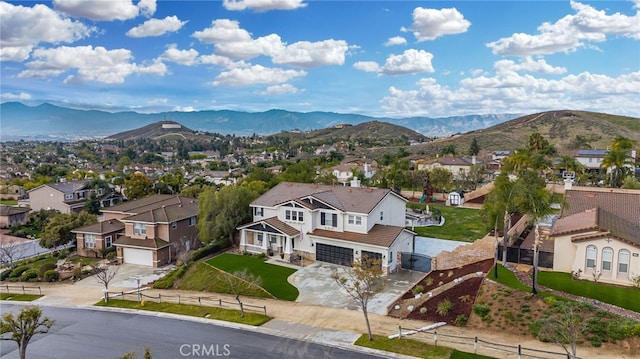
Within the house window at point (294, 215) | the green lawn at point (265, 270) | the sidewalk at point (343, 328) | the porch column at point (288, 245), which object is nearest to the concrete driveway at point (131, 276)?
the sidewalk at point (343, 328)

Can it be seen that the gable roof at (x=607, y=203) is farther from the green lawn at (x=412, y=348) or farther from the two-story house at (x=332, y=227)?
the green lawn at (x=412, y=348)

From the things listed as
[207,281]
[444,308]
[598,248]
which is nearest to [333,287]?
[444,308]

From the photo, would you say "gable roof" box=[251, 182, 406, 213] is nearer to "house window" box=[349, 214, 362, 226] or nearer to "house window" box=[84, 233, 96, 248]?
"house window" box=[349, 214, 362, 226]

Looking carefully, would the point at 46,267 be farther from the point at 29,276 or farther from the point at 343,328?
the point at 343,328

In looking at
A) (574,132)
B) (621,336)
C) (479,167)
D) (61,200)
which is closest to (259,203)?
(621,336)

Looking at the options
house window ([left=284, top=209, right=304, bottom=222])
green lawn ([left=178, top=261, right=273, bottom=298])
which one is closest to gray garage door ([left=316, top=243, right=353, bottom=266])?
house window ([left=284, top=209, right=304, bottom=222])

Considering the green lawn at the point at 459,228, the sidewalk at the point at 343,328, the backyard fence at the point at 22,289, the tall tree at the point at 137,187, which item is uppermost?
the tall tree at the point at 137,187

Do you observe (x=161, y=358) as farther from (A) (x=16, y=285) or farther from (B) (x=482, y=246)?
(A) (x=16, y=285)
